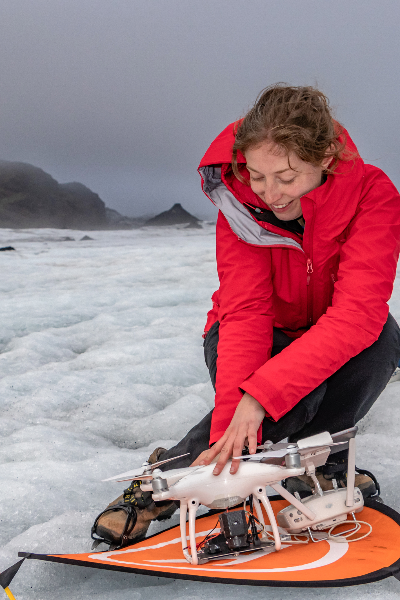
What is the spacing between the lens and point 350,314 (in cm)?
120

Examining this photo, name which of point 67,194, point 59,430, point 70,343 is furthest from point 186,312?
point 67,194

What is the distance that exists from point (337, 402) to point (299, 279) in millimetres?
373

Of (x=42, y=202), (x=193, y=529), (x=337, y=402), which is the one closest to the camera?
(x=193, y=529)

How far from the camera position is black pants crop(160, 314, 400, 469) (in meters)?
1.22

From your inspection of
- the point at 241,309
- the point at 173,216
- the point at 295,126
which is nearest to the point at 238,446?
the point at 241,309

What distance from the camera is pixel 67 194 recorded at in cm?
3084

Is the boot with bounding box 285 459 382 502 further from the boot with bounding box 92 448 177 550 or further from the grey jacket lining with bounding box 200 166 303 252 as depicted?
the grey jacket lining with bounding box 200 166 303 252

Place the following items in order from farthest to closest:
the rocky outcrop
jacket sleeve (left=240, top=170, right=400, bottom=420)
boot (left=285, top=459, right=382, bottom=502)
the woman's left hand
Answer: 1. the rocky outcrop
2. boot (left=285, top=459, right=382, bottom=502)
3. jacket sleeve (left=240, top=170, right=400, bottom=420)
4. the woman's left hand

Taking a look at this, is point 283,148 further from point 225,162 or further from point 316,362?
point 316,362

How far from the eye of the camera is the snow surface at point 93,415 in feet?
3.46

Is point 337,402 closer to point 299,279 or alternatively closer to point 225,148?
point 299,279

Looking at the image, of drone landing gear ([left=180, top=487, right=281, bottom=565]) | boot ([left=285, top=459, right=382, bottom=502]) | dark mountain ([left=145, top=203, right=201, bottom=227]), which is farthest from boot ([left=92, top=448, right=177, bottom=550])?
→ dark mountain ([left=145, top=203, right=201, bottom=227])

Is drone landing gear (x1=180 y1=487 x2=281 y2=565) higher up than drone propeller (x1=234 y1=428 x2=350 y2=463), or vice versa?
drone propeller (x1=234 y1=428 x2=350 y2=463)

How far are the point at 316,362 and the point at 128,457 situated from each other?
81 centimetres
